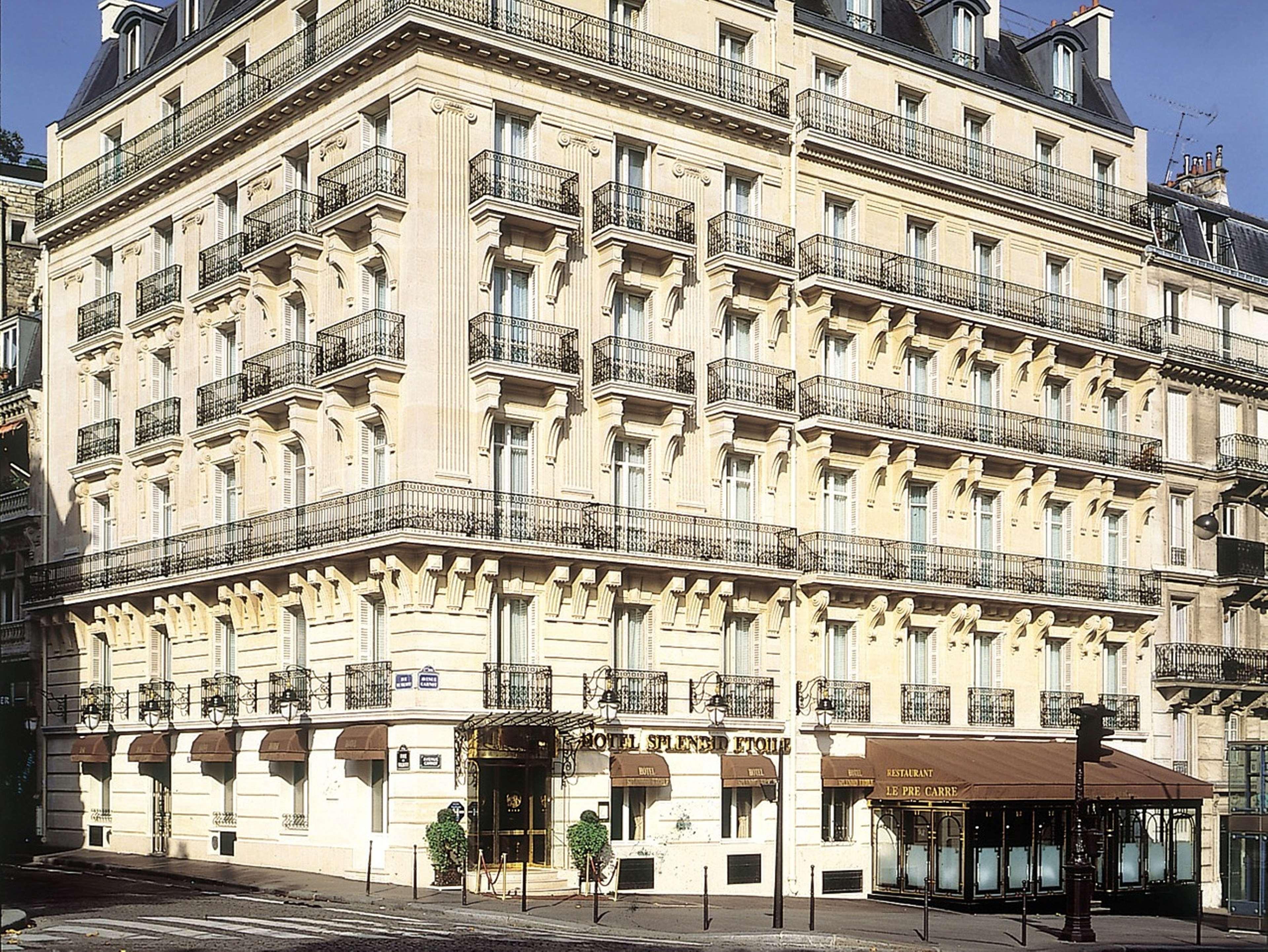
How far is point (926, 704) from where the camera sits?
4691 cm

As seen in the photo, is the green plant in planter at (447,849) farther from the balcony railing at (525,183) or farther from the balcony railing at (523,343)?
the balcony railing at (525,183)

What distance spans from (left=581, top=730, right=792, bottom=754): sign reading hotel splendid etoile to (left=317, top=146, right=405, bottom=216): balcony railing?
12987 mm

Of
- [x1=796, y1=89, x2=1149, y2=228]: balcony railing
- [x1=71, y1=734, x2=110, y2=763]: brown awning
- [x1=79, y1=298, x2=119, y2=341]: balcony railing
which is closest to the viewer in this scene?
[x1=796, y1=89, x2=1149, y2=228]: balcony railing

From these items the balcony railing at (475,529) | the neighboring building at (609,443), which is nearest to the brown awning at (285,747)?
the neighboring building at (609,443)

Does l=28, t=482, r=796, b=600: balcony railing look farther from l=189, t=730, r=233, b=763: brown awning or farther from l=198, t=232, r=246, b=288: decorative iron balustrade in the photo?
l=198, t=232, r=246, b=288: decorative iron balustrade

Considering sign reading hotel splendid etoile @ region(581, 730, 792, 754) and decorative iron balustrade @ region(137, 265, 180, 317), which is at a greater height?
decorative iron balustrade @ region(137, 265, 180, 317)

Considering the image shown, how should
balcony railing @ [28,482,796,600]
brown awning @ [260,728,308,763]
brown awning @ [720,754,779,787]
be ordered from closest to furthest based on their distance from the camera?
balcony railing @ [28,482,796,600] → brown awning @ [260,728,308,763] → brown awning @ [720,754,779,787]

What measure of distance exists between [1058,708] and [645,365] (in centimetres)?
1710

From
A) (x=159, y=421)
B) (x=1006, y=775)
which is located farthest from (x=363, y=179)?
(x=1006, y=775)

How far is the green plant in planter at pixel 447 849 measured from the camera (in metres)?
36.8

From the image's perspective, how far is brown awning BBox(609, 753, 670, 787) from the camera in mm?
39781

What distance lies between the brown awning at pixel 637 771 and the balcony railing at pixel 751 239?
1248 cm

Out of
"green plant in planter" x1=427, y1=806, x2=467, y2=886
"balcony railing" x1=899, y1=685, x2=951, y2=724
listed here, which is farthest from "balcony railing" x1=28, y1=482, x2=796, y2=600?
"green plant in planter" x1=427, y1=806, x2=467, y2=886

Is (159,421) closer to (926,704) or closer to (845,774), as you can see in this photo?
(845,774)
